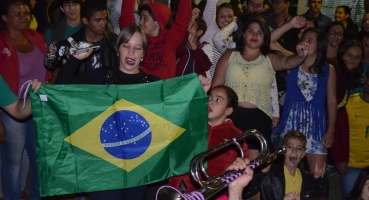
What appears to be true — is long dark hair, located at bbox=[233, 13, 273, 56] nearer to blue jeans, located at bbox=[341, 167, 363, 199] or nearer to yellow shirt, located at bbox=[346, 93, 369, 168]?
yellow shirt, located at bbox=[346, 93, 369, 168]

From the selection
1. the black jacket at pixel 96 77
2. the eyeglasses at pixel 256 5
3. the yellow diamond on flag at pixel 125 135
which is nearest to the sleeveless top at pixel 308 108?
the yellow diamond on flag at pixel 125 135

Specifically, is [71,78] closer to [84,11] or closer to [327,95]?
[84,11]

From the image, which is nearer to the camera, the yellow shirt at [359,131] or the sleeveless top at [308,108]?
the sleeveless top at [308,108]

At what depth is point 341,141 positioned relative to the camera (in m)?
5.59

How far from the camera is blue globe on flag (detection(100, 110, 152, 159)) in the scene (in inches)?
147

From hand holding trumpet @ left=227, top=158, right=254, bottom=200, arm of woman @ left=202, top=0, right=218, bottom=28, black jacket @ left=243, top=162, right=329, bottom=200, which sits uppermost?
arm of woman @ left=202, top=0, right=218, bottom=28

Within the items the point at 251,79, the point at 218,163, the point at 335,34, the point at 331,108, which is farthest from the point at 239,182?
the point at 335,34

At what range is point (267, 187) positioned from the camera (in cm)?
464

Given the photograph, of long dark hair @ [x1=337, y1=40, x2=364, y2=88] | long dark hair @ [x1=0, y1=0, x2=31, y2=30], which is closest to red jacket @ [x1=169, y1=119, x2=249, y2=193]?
long dark hair @ [x1=0, y1=0, x2=31, y2=30]

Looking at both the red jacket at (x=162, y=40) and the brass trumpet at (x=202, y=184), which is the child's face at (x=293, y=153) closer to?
the red jacket at (x=162, y=40)

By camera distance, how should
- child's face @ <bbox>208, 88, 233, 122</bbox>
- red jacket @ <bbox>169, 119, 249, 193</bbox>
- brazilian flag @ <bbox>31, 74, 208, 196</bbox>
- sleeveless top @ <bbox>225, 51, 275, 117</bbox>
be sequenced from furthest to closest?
sleeveless top @ <bbox>225, 51, 275, 117</bbox>, child's face @ <bbox>208, 88, 233, 122</bbox>, red jacket @ <bbox>169, 119, 249, 193</bbox>, brazilian flag @ <bbox>31, 74, 208, 196</bbox>

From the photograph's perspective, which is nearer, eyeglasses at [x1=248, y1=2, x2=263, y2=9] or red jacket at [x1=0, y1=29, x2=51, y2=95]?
red jacket at [x1=0, y1=29, x2=51, y2=95]

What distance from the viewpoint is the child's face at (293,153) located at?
4812 millimetres

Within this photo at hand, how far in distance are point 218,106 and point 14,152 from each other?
72.6 inches
